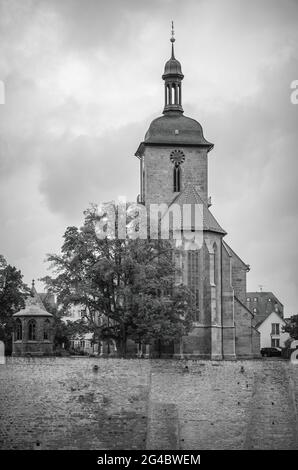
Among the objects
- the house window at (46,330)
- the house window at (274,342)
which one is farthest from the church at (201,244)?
the house window at (274,342)

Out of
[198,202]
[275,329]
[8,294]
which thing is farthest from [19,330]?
[275,329]

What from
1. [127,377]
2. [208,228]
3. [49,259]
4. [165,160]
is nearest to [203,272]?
[208,228]

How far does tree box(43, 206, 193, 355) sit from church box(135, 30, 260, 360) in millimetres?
5599

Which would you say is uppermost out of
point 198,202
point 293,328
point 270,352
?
point 198,202

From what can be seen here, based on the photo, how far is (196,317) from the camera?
67.5m

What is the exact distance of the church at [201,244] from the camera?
222 feet

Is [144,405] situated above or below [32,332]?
below

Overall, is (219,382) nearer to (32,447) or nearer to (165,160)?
(32,447)

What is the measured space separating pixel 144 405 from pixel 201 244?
799 inches

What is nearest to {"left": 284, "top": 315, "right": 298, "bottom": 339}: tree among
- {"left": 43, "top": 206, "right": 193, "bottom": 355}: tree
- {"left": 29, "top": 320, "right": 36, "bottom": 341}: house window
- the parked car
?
the parked car

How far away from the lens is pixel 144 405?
49.6 metres

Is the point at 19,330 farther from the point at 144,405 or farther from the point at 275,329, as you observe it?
the point at 275,329

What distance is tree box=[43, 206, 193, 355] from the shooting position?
55094 mm

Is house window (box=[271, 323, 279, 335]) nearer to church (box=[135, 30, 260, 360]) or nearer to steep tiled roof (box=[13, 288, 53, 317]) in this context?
church (box=[135, 30, 260, 360])
